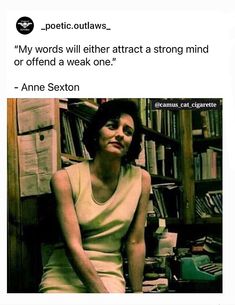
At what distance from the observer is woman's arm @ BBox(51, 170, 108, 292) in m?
1.32

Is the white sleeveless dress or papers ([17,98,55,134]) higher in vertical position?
papers ([17,98,55,134])

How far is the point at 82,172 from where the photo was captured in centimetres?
137

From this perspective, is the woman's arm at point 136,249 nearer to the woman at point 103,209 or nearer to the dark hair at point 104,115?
the woman at point 103,209

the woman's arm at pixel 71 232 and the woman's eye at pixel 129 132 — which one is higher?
the woman's eye at pixel 129 132

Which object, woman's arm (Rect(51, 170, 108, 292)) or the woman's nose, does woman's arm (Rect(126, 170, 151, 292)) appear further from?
the woman's nose

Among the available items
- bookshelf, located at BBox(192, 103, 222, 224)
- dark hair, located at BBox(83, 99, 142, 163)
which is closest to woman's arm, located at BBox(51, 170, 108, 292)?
dark hair, located at BBox(83, 99, 142, 163)

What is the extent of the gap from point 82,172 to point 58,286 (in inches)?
12.8

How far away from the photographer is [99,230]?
1348mm
